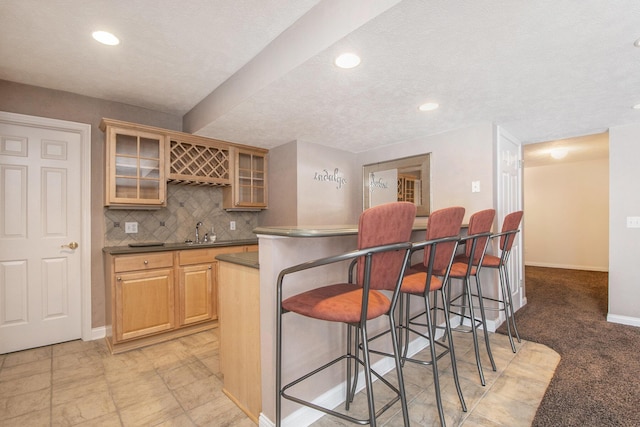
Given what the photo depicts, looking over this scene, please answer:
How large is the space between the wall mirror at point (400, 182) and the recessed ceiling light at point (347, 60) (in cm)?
196

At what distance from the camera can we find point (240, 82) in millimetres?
2420

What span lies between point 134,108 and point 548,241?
319 inches

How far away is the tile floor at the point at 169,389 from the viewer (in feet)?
5.50

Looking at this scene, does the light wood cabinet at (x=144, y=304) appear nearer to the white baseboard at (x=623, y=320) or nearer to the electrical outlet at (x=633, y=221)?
the white baseboard at (x=623, y=320)

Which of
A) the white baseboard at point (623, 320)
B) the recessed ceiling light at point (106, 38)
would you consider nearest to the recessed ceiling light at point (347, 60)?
the recessed ceiling light at point (106, 38)

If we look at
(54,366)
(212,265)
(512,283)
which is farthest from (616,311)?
(54,366)

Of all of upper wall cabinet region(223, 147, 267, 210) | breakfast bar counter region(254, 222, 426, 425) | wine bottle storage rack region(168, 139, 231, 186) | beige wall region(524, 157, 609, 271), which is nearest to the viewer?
breakfast bar counter region(254, 222, 426, 425)

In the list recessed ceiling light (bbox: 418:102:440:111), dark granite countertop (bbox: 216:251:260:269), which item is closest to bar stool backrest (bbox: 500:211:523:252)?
recessed ceiling light (bbox: 418:102:440:111)

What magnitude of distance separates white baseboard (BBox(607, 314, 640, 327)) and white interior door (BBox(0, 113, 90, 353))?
18.2 ft

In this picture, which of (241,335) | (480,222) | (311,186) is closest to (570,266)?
(480,222)

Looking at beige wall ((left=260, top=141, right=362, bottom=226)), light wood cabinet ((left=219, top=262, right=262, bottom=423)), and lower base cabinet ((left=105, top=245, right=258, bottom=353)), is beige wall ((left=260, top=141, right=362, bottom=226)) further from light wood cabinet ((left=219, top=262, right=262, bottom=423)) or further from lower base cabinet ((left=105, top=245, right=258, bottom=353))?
light wood cabinet ((left=219, top=262, right=262, bottom=423))

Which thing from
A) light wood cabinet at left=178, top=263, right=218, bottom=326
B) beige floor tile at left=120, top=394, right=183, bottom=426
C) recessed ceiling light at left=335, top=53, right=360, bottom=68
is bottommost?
beige floor tile at left=120, top=394, right=183, bottom=426

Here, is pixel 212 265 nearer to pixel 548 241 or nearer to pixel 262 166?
pixel 262 166

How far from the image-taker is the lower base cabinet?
101 inches
